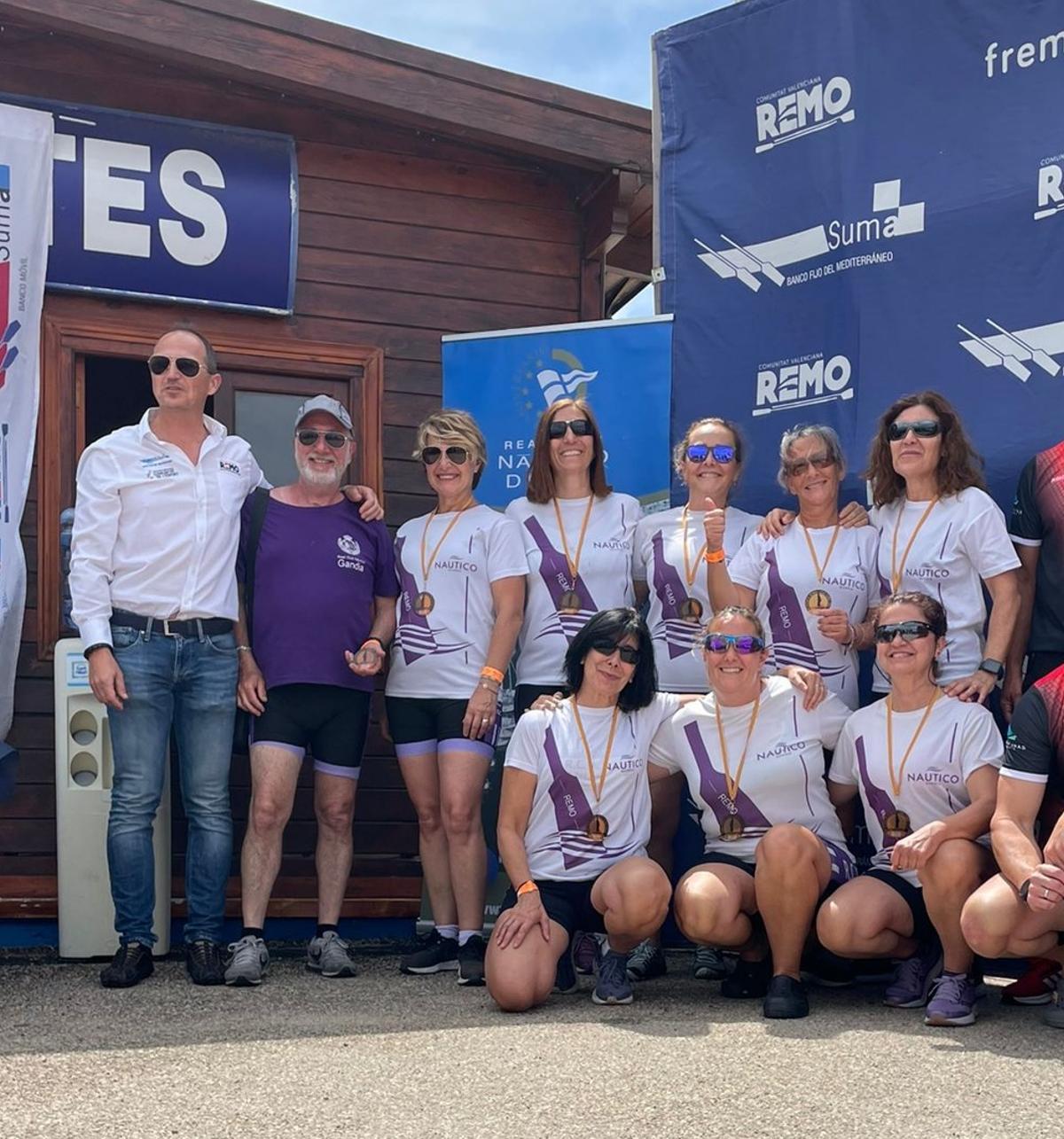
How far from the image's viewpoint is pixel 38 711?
5578 millimetres

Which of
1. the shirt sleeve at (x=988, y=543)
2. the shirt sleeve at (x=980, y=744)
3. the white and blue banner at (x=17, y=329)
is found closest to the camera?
the shirt sleeve at (x=980, y=744)

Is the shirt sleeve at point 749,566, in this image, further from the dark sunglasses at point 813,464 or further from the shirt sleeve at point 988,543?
the shirt sleeve at point 988,543

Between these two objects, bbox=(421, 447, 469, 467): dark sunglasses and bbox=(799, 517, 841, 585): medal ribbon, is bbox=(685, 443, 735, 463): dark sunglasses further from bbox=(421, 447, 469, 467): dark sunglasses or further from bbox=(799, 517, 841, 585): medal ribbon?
bbox=(421, 447, 469, 467): dark sunglasses

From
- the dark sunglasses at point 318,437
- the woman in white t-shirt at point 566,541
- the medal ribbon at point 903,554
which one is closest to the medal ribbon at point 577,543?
the woman in white t-shirt at point 566,541

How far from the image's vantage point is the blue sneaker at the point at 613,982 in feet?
13.7

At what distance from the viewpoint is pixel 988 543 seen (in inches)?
175

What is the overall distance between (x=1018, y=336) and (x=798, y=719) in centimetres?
180

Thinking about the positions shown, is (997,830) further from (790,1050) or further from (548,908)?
(548,908)

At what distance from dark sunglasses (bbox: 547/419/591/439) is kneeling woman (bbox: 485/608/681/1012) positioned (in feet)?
2.65

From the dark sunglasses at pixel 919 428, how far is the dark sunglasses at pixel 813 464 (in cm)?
22

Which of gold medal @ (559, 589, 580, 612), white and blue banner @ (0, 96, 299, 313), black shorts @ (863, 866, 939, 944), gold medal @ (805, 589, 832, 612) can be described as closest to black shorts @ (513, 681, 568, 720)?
gold medal @ (559, 589, 580, 612)

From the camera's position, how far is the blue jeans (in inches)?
179

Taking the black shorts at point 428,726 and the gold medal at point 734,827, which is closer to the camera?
the gold medal at point 734,827

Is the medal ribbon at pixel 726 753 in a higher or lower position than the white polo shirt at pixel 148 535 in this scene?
lower
